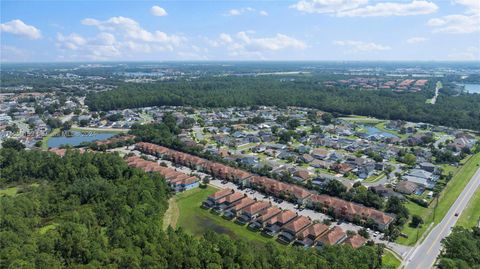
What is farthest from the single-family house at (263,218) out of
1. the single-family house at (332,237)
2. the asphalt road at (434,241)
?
the asphalt road at (434,241)

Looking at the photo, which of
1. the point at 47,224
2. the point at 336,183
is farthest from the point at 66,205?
the point at 336,183

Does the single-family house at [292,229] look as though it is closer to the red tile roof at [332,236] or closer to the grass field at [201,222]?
the grass field at [201,222]

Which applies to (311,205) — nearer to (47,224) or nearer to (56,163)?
(47,224)

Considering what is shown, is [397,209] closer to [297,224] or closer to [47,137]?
[297,224]

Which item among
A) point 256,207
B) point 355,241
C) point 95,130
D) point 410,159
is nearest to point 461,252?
point 355,241

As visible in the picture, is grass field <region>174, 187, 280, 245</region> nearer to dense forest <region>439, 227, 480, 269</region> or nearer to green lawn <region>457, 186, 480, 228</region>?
dense forest <region>439, 227, 480, 269</region>

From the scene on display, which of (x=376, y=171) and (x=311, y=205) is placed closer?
(x=311, y=205)

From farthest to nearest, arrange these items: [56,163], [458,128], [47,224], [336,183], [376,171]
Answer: [458,128] < [376,171] < [56,163] < [336,183] < [47,224]
